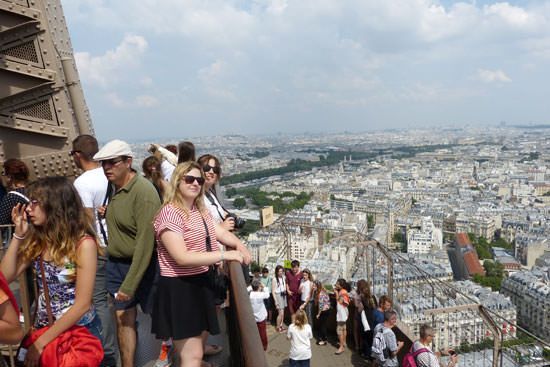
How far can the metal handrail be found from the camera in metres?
1.27

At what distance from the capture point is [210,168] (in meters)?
2.50

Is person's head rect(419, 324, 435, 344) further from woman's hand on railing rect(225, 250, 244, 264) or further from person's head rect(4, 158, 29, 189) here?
person's head rect(4, 158, 29, 189)

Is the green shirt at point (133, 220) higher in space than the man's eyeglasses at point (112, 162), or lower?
lower

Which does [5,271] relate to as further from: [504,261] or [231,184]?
[231,184]

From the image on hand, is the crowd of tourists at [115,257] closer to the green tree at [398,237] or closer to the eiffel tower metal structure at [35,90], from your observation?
the eiffel tower metal structure at [35,90]

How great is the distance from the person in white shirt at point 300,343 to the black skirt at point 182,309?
1.59 meters

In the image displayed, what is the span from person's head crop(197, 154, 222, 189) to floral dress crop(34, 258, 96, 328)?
1049 millimetres

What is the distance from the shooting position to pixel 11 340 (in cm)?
122

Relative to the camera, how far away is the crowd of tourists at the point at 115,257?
1504 mm

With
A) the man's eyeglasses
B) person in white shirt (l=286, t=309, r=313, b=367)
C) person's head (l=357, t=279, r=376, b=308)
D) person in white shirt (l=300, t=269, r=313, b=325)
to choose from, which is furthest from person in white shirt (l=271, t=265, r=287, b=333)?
the man's eyeglasses

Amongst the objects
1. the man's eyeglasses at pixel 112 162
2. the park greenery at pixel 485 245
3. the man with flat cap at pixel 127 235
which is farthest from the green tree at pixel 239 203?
the man's eyeglasses at pixel 112 162

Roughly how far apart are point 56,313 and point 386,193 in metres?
61.6

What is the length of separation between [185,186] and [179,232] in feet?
0.60

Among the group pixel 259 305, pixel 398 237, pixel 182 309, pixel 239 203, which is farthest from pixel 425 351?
pixel 239 203
